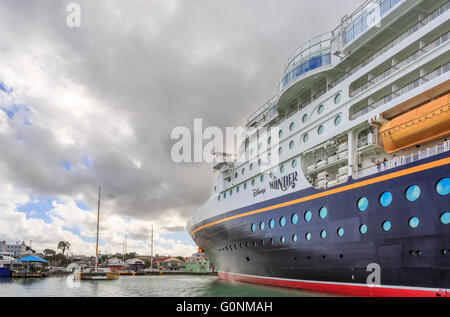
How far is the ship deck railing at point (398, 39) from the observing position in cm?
1414

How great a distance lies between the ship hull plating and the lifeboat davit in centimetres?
122

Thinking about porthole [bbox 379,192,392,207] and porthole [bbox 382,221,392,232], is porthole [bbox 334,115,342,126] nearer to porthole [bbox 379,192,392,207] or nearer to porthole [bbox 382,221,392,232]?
porthole [bbox 379,192,392,207]

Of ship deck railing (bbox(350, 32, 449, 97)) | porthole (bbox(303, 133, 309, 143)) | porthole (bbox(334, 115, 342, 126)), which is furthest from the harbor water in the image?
ship deck railing (bbox(350, 32, 449, 97))

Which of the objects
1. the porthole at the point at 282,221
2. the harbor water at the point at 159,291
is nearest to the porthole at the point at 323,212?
the porthole at the point at 282,221

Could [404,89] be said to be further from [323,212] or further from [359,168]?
[323,212]

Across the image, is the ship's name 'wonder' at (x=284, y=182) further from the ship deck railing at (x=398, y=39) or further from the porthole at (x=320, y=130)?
the ship deck railing at (x=398, y=39)

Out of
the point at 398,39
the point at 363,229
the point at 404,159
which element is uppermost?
the point at 398,39

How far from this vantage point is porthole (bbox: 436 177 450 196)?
37.1 ft

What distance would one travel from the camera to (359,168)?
15.8m

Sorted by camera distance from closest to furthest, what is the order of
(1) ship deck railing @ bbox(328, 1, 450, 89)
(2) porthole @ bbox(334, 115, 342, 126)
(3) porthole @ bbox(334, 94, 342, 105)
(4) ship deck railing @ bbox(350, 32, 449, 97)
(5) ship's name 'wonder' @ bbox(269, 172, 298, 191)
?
(4) ship deck railing @ bbox(350, 32, 449, 97), (1) ship deck railing @ bbox(328, 1, 450, 89), (2) porthole @ bbox(334, 115, 342, 126), (3) porthole @ bbox(334, 94, 342, 105), (5) ship's name 'wonder' @ bbox(269, 172, 298, 191)

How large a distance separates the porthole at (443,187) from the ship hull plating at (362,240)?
4.3 inches

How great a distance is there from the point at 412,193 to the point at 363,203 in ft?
6.83

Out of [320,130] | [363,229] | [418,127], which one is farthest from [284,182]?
[418,127]

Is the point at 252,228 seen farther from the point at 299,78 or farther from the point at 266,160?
the point at 299,78
